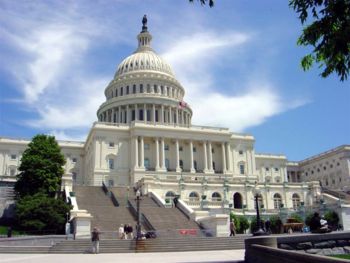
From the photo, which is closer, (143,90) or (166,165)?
(166,165)

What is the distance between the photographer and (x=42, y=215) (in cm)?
4600

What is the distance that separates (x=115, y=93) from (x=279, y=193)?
59.2 meters

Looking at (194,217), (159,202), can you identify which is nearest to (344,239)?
(194,217)

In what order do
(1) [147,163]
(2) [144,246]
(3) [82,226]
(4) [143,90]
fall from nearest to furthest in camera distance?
(2) [144,246], (3) [82,226], (1) [147,163], (4) [143,90]

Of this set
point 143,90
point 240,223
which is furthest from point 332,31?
point 143,90

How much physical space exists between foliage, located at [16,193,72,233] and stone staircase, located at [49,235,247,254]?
45.1ft

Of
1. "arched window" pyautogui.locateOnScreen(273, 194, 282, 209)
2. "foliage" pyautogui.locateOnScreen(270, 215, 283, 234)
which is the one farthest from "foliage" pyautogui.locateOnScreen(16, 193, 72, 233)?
"arched window" pyautogui.locateOnScreen(273, 194, 282, 209)

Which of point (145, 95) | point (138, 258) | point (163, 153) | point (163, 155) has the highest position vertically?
point (145, 95)

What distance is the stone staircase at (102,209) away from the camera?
147 ft

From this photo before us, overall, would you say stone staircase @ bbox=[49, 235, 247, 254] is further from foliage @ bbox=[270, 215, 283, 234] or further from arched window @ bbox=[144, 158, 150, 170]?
arched window @ bbox=[144, 158, 150, 170]

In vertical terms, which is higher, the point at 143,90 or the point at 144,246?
the point at 143,90

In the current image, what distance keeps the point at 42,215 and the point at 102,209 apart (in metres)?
7.76

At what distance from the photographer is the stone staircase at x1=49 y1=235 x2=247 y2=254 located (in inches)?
1230

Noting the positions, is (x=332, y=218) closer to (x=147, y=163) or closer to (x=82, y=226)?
(x=82, y=226)
